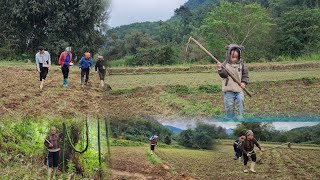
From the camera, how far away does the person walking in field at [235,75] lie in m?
4.38

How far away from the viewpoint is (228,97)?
4.56m

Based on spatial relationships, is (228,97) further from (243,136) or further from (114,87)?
(114,87)

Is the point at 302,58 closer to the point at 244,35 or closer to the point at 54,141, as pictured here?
the point at 244,35

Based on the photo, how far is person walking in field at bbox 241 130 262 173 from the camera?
130 inches

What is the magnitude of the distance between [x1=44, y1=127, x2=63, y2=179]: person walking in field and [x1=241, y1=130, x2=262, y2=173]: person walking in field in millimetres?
2067

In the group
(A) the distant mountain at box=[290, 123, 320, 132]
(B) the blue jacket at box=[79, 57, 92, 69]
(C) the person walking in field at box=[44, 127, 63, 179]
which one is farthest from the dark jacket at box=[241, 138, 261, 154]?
(B) the blue jacket at box=[79, 57, 92, 69]

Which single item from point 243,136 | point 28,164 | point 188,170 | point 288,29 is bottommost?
point 28,164

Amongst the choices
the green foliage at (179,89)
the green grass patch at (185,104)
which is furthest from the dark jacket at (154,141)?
the green foliage at (179,89)

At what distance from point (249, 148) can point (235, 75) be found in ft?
4.20

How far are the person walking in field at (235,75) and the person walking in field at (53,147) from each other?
1.68 metres

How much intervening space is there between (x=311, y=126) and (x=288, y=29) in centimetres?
2628

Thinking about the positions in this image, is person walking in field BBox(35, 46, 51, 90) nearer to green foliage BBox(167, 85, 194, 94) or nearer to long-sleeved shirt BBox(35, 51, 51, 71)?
long-sleeved shirt BBox(35, 51, 51, 71)

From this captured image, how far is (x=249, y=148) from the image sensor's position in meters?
3.33

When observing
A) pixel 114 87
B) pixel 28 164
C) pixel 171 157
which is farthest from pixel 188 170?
pixel 114 87
